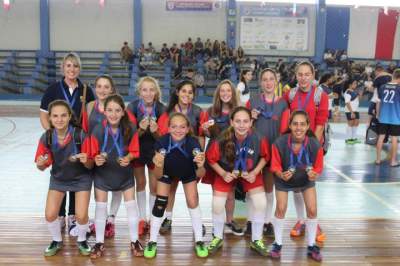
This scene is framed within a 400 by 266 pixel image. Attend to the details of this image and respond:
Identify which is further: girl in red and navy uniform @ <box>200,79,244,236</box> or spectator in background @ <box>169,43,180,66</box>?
spectator in background @ <box>169,43,180,66</box>

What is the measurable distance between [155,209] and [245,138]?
943 mm

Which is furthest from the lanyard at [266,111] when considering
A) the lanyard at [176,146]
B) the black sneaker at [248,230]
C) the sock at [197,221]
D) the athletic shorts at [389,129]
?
the athletic shorts at [389,129]

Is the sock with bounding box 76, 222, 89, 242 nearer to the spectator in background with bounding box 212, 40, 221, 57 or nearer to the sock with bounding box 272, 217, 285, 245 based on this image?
the sock with bounding box 272, 217, 285, 245

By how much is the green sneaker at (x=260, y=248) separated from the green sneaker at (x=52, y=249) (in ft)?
5.38

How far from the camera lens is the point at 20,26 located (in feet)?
61.5

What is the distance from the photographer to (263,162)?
11.6ft

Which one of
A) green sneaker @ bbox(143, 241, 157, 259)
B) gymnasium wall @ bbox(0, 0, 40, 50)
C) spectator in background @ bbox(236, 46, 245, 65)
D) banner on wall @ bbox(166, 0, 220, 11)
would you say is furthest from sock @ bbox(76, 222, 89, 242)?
gymnasium wall @ bbox(0, 0, 40, 50)

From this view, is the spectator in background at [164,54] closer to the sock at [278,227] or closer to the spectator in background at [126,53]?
the spectator in background at [126,53]

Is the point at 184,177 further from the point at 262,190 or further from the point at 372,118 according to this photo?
the point at 372,118

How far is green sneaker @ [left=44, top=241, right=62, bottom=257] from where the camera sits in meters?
3.47

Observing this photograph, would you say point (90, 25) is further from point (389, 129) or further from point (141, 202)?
point (141, 202)

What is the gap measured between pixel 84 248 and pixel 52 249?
264 millimetres

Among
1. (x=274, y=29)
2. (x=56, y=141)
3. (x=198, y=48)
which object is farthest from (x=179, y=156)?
(x=274, y=29)

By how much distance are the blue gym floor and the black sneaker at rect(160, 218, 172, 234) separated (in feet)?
1.70
